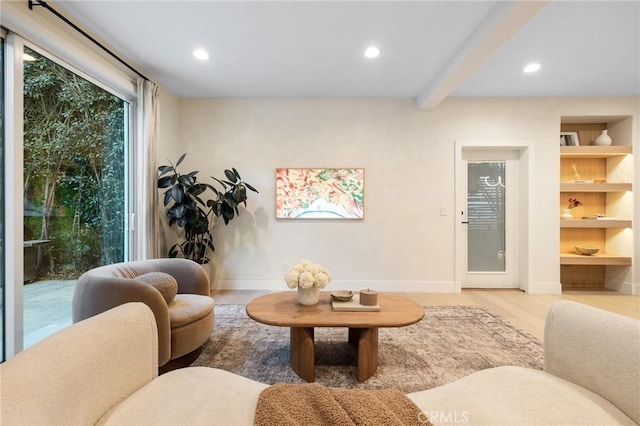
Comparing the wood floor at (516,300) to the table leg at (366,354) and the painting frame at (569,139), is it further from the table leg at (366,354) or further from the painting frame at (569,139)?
the painting frame at (569,139)

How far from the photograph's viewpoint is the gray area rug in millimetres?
1863

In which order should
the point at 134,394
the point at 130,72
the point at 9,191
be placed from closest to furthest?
1. the point at 134,394
2. the point at 9,191
3. the point at 130,72

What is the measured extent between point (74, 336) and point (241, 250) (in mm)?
3081

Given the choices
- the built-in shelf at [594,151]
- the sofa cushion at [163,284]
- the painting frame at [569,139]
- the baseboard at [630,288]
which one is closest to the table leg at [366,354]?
the sofa cushion at [163,284]

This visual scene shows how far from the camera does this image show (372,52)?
273cm

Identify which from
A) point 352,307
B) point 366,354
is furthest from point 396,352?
point 352,307

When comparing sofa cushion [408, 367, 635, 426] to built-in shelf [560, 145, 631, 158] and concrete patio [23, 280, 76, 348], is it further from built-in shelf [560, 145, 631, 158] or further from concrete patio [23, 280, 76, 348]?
built-in shelf [560, 145, 631, 158]

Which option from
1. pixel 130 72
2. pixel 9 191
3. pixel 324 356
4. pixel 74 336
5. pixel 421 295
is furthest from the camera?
pixel 421 295

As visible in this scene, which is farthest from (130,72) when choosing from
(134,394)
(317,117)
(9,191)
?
(134,394)

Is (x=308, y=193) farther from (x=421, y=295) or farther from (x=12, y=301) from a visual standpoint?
(x=12, y=301)

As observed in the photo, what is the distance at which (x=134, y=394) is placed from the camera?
3.32ft

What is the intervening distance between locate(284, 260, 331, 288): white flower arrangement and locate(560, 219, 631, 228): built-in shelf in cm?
385

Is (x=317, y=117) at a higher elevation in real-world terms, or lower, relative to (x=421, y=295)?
higher

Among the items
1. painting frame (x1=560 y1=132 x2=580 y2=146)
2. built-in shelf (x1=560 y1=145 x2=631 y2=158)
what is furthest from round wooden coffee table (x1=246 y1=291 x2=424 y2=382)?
painting frame (x1=560 y1=132 x2=580 y2=146)
